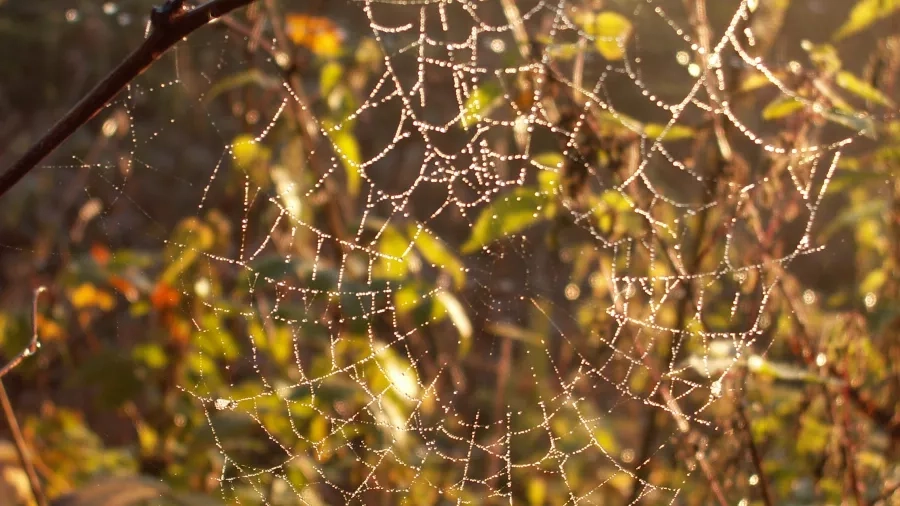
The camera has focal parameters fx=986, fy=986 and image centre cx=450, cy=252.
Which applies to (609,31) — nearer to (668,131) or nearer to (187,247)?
(668,131)

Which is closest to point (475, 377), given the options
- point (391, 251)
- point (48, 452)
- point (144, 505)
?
point (48, 452)

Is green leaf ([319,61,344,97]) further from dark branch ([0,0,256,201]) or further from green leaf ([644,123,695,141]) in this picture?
dark branch ([0,0,256,201])

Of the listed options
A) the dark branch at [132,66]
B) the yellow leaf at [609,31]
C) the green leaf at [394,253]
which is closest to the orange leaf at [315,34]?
the green leaf at [394,253]

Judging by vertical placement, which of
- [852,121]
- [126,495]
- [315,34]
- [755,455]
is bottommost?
[755,455]

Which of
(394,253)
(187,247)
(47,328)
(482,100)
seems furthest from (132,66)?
(47,328)

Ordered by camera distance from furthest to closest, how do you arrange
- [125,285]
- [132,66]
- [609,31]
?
1. [125,285]
2. [609,31]
3. [132,66]

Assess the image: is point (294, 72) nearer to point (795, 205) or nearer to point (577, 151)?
point (577, 151)
